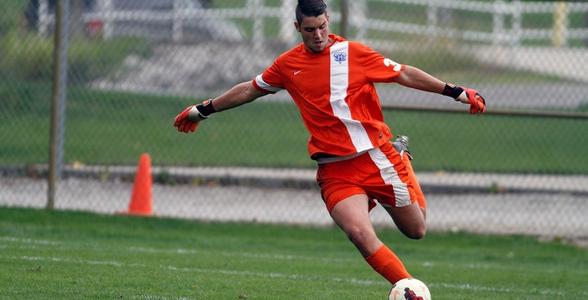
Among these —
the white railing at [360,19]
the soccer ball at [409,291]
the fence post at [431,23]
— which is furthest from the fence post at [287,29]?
the soccer ball at [409,291]

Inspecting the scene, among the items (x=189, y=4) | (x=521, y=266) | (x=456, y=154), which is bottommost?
(x=521, y=266)

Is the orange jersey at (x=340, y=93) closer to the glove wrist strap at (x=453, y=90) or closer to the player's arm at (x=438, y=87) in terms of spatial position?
the player's arm at (x=438, y=87)

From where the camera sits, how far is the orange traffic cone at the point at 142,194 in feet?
40.4

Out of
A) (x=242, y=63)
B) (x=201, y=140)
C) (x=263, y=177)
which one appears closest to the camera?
(x=263, y=177)

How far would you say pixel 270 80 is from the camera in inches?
290

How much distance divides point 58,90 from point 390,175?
6116 millimetres

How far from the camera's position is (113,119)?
14.5 meters

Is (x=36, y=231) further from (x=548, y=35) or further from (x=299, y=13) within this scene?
(x=548, y=35)

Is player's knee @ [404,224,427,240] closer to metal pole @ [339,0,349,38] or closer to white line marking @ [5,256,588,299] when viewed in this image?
white line marking @ [5,256,588,299]

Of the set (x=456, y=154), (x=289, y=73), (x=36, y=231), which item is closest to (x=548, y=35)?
(x=456, y=154)

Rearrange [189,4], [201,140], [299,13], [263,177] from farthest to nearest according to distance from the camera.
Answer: [189,4]
[201,140]
[263,177]
[299,13]

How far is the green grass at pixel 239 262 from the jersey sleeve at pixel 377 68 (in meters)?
1.60

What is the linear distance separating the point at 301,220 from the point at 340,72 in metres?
5.86

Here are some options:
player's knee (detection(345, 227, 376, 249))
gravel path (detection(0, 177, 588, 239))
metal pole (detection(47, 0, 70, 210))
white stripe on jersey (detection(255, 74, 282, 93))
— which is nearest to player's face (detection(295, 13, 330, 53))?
white stripe on jersey (detection(255, 74, 282, 93))
